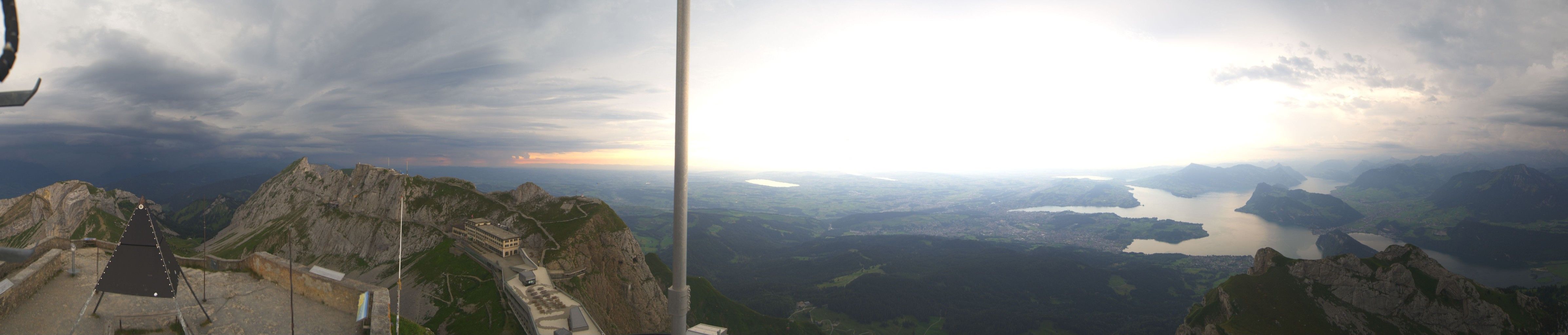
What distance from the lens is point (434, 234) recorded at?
7906 cm

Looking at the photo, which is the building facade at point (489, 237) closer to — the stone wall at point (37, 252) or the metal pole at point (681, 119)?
the stone wall at point (37, 252)

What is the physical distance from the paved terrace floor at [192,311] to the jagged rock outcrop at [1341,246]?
23846 cm

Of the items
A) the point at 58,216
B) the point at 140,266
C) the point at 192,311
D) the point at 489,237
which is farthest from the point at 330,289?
the point at 58,216

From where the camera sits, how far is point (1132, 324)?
122062mm

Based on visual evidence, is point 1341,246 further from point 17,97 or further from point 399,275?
point 17,97

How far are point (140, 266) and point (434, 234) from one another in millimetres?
75755

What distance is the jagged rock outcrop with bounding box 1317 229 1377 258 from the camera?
16075 centimetres

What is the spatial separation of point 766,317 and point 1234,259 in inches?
7051

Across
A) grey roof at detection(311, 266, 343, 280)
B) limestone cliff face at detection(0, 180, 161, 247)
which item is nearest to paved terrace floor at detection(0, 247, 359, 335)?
grey roof at detection(311, 266, 343, 280)

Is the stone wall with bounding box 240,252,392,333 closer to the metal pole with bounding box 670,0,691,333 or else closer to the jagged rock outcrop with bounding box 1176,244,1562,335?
the metal pole with bounding box 670,0,691,333

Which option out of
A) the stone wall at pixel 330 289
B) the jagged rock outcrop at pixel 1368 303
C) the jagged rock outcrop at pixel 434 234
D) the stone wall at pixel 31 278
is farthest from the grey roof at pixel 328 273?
the jagged rock outcrop at pixel 1368 303

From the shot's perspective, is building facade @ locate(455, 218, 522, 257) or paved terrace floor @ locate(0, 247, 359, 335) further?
building facade @ locate(455, 218, 522, 257)

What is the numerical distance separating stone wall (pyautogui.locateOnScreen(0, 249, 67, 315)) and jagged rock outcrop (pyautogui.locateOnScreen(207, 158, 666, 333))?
30974 mm

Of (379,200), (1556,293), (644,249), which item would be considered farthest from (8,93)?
(1556,293)
